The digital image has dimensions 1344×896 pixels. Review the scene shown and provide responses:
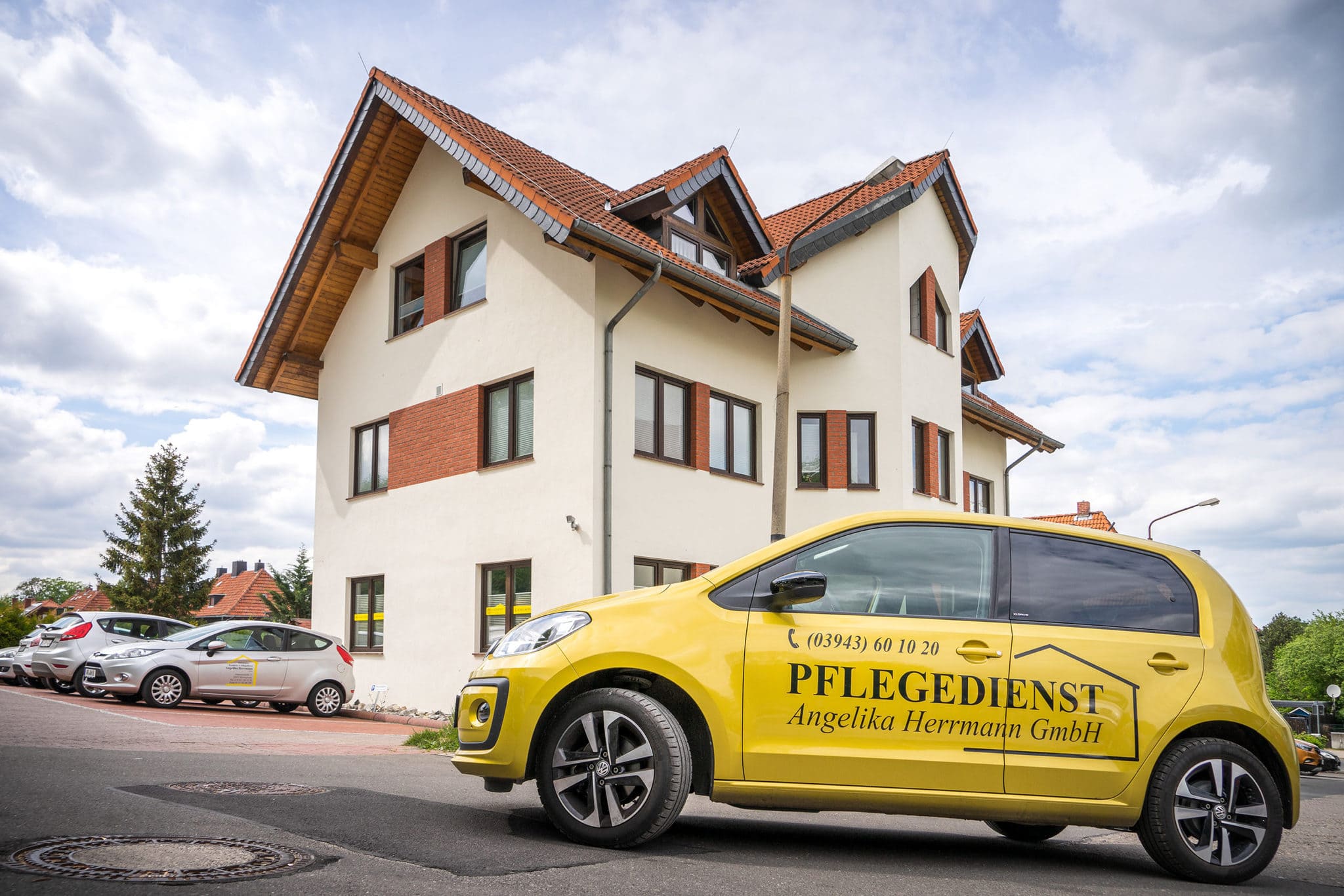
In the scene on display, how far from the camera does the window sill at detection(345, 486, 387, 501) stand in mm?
20500

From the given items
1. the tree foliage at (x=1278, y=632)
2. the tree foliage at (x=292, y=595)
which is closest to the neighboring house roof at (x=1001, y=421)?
the tree foliage at (x=292, y=595)

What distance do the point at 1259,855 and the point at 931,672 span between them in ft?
5.91

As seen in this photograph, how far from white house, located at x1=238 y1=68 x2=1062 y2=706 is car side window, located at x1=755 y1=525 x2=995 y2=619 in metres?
10.1

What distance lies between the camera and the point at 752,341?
19594 millimetres

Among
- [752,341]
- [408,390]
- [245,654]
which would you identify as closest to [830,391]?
[752,341]

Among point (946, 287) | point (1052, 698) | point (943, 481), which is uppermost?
point (946, 287)

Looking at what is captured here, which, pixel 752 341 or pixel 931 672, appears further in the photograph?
pixel 752 341

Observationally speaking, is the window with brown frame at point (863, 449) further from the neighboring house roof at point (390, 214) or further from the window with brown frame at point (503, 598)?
the window with brown frame at point (503, 598)

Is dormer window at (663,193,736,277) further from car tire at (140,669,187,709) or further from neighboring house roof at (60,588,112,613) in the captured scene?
neighboring house roof at (60,588,112,613)

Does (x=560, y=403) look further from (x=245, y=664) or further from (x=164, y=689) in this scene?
(x=164, y=689)

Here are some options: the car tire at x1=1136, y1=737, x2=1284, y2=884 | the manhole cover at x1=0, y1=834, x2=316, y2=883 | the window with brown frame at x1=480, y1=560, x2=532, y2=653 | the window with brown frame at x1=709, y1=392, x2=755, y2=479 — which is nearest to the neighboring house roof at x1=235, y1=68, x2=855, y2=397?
the window with brown frame at x1=709, y1=392, x2=755, y2=479

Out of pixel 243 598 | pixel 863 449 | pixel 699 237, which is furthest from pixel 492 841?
pixel 243 598

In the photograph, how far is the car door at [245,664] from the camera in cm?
1703

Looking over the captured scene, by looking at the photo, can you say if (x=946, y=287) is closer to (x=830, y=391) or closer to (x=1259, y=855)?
(x=830, y=391)
